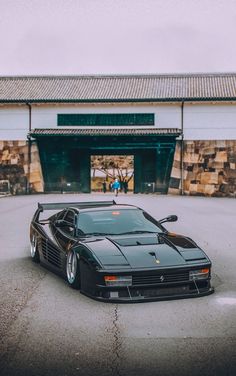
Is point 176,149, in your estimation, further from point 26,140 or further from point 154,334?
point 154,334

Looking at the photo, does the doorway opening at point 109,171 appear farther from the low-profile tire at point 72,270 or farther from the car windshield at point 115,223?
the low-profile tire at point 72,270

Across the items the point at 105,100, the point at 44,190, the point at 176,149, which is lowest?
the point at 44,190

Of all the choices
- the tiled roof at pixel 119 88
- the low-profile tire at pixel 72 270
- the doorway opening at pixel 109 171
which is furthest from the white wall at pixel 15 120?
the low-profile tire at pixel 72 270

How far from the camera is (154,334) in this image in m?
5.81

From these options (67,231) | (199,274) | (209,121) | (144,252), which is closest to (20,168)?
(209,121)

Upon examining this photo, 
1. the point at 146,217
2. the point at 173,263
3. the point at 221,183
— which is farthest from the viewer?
the point at 221,183

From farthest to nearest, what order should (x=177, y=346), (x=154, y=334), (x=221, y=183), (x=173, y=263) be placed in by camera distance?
1. (x=221, y=183)
2. (x=173, y=263)
3. (x=154, y=334)
4. (x=177, y=346)

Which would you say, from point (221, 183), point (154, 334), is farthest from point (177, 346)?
point (221, 183)

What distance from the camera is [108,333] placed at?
5836mm

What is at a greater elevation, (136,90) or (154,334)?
(136,90)

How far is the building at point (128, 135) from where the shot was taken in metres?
40.4

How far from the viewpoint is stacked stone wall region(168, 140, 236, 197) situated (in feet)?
133

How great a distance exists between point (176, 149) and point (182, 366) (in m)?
36.6

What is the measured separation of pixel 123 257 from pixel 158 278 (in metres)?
0.49
